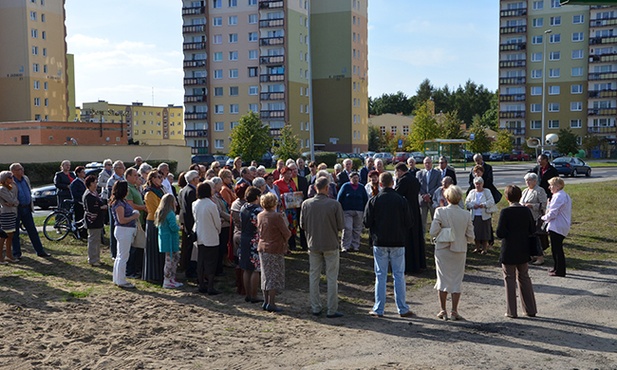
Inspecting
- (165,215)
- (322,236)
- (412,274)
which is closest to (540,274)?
(412,274)

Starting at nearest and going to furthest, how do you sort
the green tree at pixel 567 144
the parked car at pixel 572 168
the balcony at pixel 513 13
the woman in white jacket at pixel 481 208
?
the woman in white jacket at pixel 481 208 → the parked car at pixel 572 168 → the green tree at pixel 567 144 → the balcony at pixel 513 13

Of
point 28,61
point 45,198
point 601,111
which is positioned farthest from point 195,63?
point 45,198

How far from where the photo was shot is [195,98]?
87.8 metres

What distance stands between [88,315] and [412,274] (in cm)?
611

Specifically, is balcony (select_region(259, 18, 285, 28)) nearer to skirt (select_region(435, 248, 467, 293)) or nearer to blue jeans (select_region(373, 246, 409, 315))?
blue jeans (select_region(373, 246, 409, 315))

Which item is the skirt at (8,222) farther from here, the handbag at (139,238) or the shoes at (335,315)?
the shoes at (335,315)

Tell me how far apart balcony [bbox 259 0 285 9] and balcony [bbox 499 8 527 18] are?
34294 millimetres

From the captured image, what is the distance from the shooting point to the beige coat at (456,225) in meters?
8.62

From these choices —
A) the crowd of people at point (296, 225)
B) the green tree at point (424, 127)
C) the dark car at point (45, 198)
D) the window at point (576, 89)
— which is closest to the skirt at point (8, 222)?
the crowd of people at point (296, 225)

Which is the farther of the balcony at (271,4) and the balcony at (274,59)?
the balcony at (274,59)

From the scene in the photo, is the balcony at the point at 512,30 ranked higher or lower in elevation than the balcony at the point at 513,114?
higher

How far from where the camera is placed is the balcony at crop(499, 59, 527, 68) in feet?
300

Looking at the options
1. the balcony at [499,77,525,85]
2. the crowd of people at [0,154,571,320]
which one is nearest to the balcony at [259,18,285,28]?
the balcony at [499,77,525,85]

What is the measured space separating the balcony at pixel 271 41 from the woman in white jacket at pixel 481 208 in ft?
236
